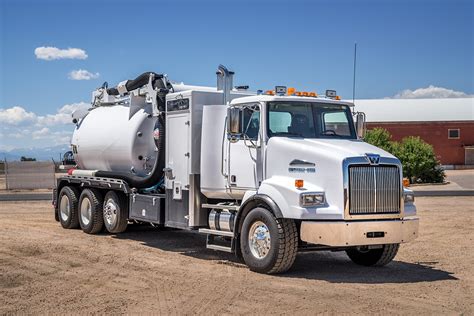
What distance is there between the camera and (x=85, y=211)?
57.3 ft

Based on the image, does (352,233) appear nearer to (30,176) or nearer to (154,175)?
(154,175)

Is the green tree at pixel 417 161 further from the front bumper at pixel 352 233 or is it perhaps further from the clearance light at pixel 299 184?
the clearance light at pixel 299 184

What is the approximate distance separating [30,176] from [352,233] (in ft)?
103

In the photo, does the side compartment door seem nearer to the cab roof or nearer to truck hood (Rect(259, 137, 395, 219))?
the cab roof

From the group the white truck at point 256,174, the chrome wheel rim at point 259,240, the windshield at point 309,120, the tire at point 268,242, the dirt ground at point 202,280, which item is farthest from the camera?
the windshield at point 309,120

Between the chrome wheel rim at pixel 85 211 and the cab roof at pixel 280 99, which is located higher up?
the cab roof at pixel 280 99

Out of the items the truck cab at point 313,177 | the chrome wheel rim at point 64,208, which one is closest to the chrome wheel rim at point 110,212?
the chrome wheel rim at point 64,208

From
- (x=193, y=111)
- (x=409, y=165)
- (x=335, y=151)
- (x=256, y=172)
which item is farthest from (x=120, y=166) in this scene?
(x=409, y=165)

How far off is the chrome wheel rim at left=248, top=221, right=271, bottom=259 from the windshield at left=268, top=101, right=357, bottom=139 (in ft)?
5.25

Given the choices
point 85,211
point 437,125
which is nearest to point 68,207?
point 85,211

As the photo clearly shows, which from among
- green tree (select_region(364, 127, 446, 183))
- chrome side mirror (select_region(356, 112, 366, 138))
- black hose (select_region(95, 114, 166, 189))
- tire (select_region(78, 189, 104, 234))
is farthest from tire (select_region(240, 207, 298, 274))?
green tree (select_region(364, 127, 446, 183))

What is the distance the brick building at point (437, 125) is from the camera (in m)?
60.4

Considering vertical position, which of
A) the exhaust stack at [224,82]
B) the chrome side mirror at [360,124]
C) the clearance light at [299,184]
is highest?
the exhaust stack at [224,82]

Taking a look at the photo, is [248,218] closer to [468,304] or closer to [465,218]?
[468,304]
